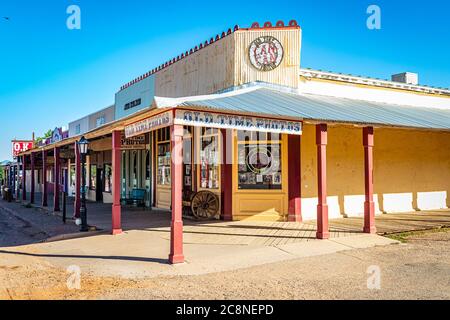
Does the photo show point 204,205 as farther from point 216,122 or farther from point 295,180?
point 216,122

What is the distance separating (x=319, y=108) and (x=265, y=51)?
3.12 metres

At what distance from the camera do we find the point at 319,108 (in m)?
10.7

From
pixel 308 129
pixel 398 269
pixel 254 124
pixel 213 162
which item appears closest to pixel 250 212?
pixel 213 162

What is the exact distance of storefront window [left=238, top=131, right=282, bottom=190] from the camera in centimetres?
1236

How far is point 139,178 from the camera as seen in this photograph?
1881 cm

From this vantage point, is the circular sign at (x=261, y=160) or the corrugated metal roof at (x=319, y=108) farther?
the circular sign at (x=261, y=160)

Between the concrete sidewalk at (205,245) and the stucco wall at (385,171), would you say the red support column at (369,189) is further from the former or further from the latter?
the stucco wall at (385,171)

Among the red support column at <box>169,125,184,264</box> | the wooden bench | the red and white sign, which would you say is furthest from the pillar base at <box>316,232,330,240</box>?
the red and white sign

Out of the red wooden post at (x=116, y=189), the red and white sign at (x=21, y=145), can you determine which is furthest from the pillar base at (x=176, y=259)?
the red and white sign at (x=21, y=145)

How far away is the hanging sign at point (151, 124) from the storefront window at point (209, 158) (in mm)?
3680

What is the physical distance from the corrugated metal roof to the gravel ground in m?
3.15

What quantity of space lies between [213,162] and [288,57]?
4.03 metres

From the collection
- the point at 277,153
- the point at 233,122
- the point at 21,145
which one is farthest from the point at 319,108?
the point at 21,145

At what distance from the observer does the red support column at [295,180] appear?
39.7 feet
